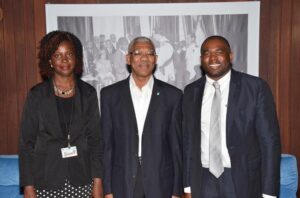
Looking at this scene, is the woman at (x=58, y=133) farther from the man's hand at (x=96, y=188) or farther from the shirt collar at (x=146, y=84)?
the shirt collar at (x=146, y=84)

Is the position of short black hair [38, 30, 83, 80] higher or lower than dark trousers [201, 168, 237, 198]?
higher

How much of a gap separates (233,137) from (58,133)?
107 centimetres

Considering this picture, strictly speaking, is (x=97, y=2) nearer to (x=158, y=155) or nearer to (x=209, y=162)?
(x=158, y=155)

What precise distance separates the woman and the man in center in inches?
6.0

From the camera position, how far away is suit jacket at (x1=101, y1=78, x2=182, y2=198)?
2.40m

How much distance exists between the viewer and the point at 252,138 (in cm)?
223

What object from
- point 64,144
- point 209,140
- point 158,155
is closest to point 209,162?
point 209,140

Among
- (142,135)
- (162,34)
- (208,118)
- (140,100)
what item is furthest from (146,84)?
(162,34)

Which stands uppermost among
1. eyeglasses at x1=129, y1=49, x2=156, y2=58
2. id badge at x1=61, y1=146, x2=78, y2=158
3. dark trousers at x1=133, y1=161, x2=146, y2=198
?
eyeglasses at x1=129, y1=49, x2=156, y2=58

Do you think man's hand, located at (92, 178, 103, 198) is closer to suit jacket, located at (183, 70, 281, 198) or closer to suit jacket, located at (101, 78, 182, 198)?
suit jacket, located at (101, 78, 182, 198)

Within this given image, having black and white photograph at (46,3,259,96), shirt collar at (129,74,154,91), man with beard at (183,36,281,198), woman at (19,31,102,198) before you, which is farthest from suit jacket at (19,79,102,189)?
black and white photograph at (46,3,259,96)

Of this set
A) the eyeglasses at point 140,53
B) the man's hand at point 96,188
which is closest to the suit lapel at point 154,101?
the eyeglasses at point 140,53

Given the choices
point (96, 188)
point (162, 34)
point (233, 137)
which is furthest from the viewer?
point (162, 34)

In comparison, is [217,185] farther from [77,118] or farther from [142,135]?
[77,118]
